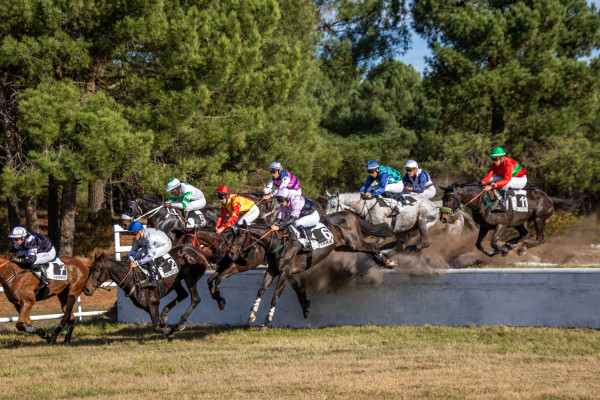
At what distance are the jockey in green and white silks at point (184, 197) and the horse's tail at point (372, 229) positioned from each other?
144 inches

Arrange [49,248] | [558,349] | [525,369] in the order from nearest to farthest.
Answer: [525,369] < [558,349] < [49,248]

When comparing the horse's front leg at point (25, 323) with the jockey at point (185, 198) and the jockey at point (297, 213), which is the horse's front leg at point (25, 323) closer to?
the jockey at point (185, 198)

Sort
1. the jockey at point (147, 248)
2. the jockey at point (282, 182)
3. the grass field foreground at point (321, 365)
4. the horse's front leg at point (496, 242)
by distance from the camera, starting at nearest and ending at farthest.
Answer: the grass field foreground at point (321, 365) → the jockey at point (147, 248) → the jockey at point (282, 182) → the horse's front leg at point (496, 242)

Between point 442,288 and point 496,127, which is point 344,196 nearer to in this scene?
point 442,288

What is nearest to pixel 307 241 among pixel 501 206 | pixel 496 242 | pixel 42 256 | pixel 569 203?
pixel 496 242

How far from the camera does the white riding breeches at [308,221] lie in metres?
13.4

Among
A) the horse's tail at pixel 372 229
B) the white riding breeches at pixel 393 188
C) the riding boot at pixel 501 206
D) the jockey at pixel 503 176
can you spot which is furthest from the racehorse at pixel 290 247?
the jockey at pixel 503 176

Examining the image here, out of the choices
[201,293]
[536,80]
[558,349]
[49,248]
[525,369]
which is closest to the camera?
[525,369]

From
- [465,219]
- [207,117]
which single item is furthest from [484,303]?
[207,117]

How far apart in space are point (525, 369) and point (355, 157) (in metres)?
20.4

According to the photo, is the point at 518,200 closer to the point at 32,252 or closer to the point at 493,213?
the point at 493,213

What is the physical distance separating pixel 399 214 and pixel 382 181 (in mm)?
789

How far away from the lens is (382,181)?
15.1 m

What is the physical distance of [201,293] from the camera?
1636 cm
